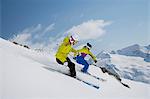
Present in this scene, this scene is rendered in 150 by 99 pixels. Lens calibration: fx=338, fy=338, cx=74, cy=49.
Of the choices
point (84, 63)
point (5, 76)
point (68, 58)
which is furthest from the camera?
point (84, 63)

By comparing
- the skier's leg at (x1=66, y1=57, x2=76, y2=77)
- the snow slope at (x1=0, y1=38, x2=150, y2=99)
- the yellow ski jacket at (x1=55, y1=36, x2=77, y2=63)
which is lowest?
the snow slope at (x1=0, y1=38, x2=150, y2=99)

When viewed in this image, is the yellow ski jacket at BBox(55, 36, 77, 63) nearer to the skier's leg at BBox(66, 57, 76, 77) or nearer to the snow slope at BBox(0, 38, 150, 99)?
the skier's leg at BBox(66, 57, 76, 77)

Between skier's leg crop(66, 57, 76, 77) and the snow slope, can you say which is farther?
skier's leg crop(66, 57, 76, 77)

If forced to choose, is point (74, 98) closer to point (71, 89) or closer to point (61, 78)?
point (71, 89)

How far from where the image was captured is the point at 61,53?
1133cm

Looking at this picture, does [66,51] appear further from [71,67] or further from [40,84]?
[40,84]

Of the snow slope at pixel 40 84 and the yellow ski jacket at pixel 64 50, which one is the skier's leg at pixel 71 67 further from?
the snow slope at pixel 40 84

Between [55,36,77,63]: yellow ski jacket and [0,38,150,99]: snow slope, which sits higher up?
[55,36,77,63]: yellow ski jacket

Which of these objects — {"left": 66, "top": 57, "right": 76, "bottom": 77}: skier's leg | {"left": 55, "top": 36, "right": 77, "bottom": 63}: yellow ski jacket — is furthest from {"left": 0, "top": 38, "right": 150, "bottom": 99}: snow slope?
{"left": 55, "top": 36, "right": 77, "bottom": 63}: yellow ski jacket

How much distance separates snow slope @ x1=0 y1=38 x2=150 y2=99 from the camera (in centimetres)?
890

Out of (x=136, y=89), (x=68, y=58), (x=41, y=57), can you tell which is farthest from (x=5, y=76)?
(x=136, y=89)

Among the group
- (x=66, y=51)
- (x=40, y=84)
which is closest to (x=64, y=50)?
(x=66, y=51)

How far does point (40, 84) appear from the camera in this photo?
9.52 meters

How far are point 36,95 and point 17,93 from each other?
22.3 inches
